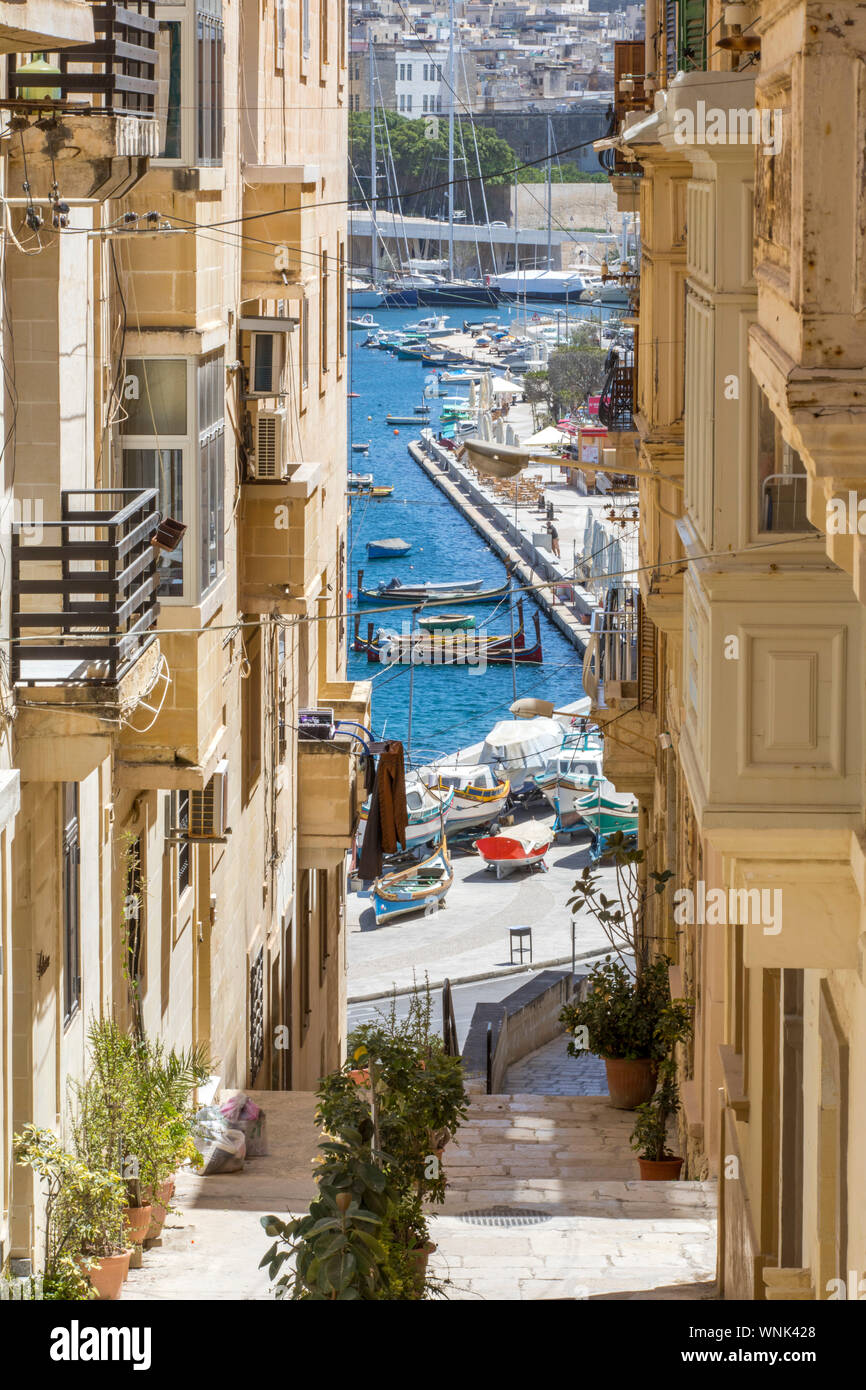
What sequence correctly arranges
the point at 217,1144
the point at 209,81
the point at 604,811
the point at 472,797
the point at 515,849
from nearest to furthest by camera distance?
the point at 209,81 → the point at 217,1144 → the point at 515,849 → the point at 604,811 → the point at 472,797

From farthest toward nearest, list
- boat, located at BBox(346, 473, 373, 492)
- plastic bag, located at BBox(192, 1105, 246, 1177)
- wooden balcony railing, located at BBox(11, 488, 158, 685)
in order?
boat, located at BBox(346, 473, 373, 492)
plastic bag, located at BBox(192, 1105, 246, 1177)
wooden balcony railing, located at BBox(11, 488, 158, 685)

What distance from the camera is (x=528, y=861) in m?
51.6

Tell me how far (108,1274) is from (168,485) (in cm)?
569

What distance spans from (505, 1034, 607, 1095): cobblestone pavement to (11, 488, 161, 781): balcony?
14.7 m

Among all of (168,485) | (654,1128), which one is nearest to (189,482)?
(168,485)

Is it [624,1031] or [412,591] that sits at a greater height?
[412,591]

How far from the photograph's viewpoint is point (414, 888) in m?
47.4

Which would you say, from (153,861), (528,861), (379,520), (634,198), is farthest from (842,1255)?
(379,520)

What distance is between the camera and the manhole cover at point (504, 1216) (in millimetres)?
13984

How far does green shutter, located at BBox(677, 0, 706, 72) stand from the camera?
16000mm

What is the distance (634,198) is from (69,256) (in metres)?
12.7

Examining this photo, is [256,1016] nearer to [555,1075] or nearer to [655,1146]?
[655,1146]

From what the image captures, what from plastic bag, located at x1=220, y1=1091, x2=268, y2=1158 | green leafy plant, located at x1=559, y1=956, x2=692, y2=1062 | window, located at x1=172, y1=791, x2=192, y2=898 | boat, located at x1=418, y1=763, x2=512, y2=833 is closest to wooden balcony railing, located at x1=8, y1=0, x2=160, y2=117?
window, located at x1=172, y1=791, x2=192, y2=898

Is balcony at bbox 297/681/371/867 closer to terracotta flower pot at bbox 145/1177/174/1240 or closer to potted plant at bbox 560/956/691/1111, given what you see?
potted plant at bbox 560/956/691/1111
